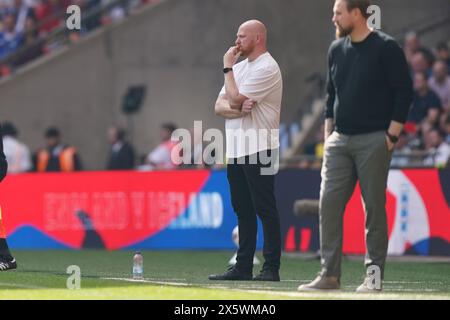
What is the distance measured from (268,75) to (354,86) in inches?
69.4

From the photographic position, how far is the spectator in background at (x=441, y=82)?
2328 centimetres

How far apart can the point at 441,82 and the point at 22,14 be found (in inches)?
394

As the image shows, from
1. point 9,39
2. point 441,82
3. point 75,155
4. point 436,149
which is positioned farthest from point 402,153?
point 9,39

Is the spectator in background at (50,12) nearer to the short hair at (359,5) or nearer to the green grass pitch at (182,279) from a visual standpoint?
the green grass pitch at (182,279)

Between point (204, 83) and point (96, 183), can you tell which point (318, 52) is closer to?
point (204, 83)

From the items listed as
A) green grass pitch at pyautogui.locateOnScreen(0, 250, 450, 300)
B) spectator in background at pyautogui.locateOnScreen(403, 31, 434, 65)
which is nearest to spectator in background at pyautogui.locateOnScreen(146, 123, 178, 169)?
green grass pitch at pyautogui.locateOnScreen(0, 250, 450, 300)

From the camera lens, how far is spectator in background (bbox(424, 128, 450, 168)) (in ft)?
66.0

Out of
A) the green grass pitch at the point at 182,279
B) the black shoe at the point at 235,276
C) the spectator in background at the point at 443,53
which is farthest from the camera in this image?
the spectator in background at the point at 443,53

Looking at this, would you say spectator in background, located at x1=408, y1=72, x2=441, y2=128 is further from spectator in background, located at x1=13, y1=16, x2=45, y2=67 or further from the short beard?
the short beard

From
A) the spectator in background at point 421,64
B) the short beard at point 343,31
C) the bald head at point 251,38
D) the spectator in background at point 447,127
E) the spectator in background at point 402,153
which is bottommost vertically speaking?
the spectator in background at point 402,153

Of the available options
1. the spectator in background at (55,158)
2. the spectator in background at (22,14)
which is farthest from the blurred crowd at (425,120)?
the spectator in background at (22,14)

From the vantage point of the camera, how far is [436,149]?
20719 millimetres

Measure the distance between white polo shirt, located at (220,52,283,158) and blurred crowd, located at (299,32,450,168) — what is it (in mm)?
6800
